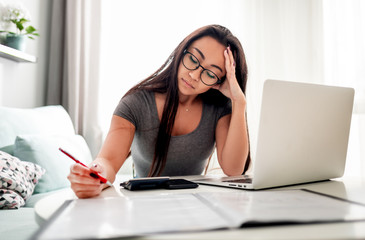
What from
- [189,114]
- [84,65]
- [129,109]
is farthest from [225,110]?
[84,65]

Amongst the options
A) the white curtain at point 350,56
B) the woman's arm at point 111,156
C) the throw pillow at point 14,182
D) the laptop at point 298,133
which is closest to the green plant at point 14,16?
the throw pillow at point 14,182

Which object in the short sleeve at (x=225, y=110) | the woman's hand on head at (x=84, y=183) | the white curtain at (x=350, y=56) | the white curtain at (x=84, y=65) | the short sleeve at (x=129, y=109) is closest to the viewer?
the woman's hand on head at (x=84, y=183)

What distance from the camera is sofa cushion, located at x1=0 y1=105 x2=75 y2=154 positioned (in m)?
1.60

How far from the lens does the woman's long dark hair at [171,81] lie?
4.41 ft


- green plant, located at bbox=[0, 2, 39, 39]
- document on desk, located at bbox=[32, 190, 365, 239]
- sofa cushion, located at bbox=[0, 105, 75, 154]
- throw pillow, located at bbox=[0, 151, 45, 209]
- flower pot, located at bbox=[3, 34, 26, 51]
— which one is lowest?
throw pillow, located at bbox=[0, 151, 45, 209]

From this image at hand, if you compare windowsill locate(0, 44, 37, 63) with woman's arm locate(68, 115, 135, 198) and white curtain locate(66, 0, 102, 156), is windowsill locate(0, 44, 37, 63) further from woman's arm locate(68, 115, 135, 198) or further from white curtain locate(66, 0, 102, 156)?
woman's arm locate(68, 115, 135, 198)

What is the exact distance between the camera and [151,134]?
1.38 metres

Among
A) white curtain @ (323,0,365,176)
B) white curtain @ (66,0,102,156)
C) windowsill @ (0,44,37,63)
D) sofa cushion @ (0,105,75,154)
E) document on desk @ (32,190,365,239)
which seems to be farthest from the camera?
white curtain @ (66,0,102,156)

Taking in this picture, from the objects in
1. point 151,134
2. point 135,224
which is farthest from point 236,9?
point 135,224

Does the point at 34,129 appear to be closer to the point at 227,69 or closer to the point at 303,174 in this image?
the point at 227,69

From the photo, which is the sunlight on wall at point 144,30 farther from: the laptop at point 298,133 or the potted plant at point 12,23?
the laptop at point 298,133

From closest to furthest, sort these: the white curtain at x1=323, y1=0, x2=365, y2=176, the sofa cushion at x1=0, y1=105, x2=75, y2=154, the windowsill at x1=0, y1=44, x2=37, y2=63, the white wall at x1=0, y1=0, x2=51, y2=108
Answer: the sofa cushion at x1=0, y1=105, x2=75, y2=154
the windowsill at x1=0, y1=44, x2=37, y2=63
the white wall at x1=0, y1=0, x2=51, y2=108
the white curtain at x1=323, y1=0, x2=365, y2=176

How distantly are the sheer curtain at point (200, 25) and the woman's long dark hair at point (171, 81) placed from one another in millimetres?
1252

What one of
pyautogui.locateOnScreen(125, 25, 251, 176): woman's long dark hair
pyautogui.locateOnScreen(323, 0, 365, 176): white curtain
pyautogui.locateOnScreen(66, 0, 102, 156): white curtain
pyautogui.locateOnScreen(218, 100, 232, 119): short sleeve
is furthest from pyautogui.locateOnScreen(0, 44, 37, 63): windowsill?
pyautogui.locateOnScreen(323, 0, 365, 176): white curtain
